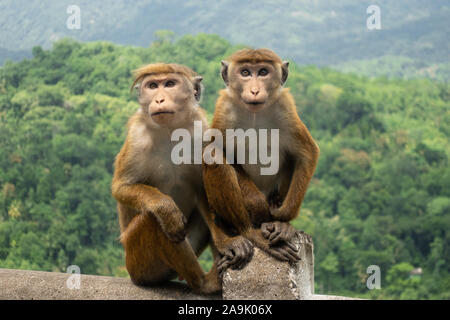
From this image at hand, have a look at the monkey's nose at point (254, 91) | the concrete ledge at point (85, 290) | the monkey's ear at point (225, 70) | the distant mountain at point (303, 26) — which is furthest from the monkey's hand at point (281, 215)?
the distant mountain at point (303, 26)

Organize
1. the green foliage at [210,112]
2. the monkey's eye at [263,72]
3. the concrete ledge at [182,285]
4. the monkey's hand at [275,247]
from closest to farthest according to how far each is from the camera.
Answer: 1. the concrete ledge at [182,285]
2. the monkey's hand at [275,247]
3. the monkey's eye at [263,72]
4. the green foliage at [210,112]

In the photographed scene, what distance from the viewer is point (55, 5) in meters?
48.0

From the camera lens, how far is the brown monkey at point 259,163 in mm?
4852

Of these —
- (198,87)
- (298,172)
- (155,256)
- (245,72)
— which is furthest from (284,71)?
(155,256)

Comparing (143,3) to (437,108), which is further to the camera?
(143,3)

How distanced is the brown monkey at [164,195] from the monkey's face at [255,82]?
0.42m

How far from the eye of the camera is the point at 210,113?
31.3m

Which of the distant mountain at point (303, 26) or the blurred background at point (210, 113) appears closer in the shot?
the blurred background at point (210, 113)

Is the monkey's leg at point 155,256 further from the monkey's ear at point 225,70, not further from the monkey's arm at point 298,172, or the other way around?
the monkey's ear at point 225,70

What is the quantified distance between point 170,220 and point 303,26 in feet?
239

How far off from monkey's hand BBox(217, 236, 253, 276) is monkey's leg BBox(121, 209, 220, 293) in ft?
0.88

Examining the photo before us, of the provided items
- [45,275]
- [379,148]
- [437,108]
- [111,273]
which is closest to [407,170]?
[379,148]
